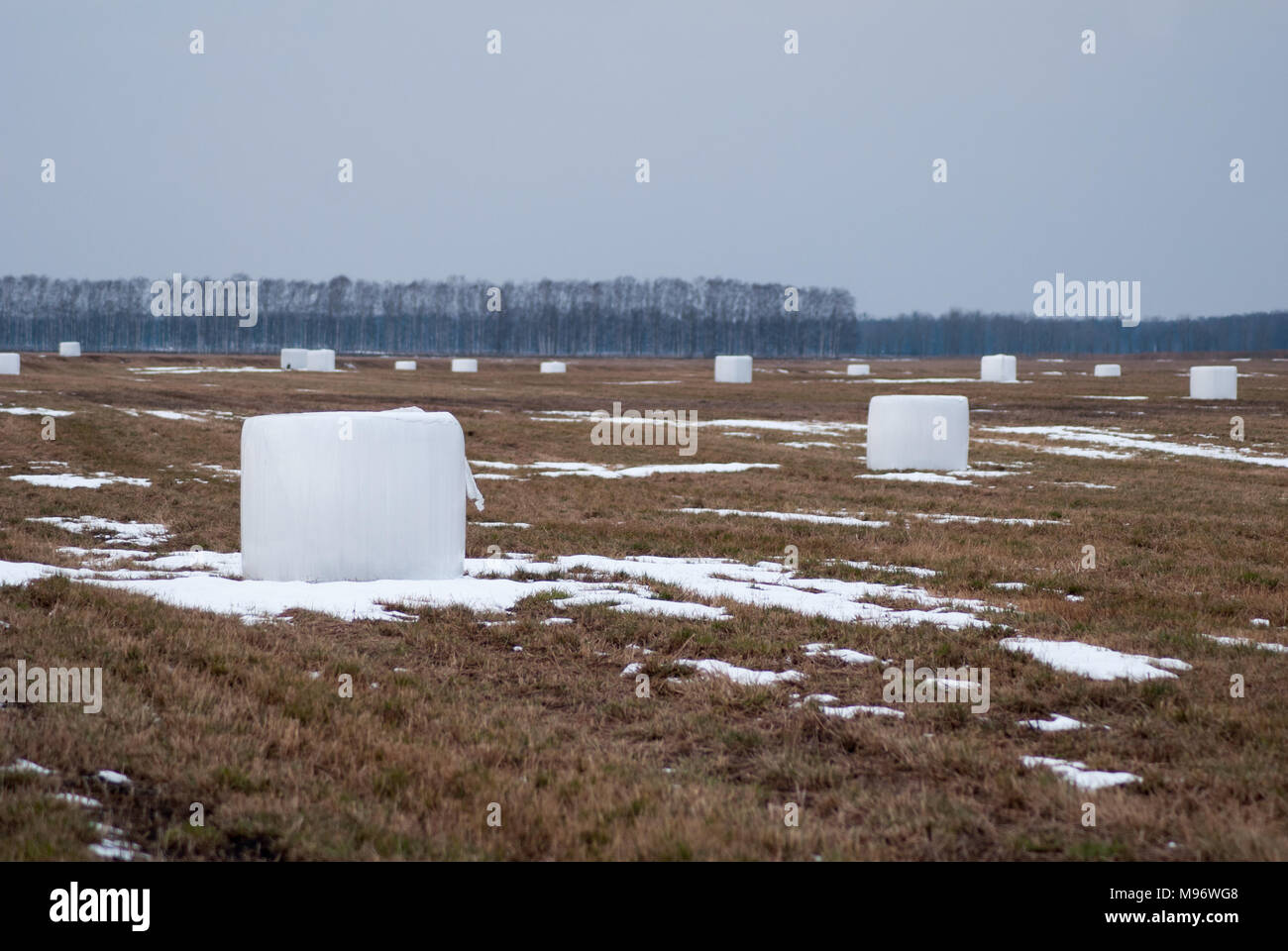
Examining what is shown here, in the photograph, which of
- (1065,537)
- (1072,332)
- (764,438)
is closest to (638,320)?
(1072,332)

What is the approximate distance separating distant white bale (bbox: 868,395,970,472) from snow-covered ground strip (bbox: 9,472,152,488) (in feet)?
45.8

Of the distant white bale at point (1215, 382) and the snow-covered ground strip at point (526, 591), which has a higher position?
the distant white bale at point (1215, 382)

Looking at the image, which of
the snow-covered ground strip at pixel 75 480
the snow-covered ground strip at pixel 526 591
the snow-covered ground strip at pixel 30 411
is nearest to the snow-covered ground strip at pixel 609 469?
the snow-covered ground strip at pixel 75 480

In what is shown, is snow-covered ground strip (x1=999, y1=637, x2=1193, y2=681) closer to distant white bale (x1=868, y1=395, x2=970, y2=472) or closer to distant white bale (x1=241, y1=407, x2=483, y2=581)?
distant white bale (x1=241, y1=407, x2=483, y2=581)

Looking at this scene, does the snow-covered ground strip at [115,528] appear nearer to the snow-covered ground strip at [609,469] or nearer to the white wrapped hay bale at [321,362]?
the snow-covered ground strip at [609,469]

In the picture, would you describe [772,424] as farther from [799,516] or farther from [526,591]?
[526,591]

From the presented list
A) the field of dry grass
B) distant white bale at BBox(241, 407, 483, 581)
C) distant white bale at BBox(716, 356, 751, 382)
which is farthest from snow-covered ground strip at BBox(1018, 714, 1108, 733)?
distant white bale at BBox(716, 356, 751, 382)

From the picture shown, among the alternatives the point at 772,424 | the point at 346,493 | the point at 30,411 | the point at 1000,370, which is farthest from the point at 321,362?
the point at 346,493

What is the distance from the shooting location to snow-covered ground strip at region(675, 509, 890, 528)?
15.8 metres

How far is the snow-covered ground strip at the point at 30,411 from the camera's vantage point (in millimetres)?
29839

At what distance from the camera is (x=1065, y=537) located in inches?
562

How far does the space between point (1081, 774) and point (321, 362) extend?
6984 cm

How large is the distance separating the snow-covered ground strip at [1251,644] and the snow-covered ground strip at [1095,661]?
76 cm
